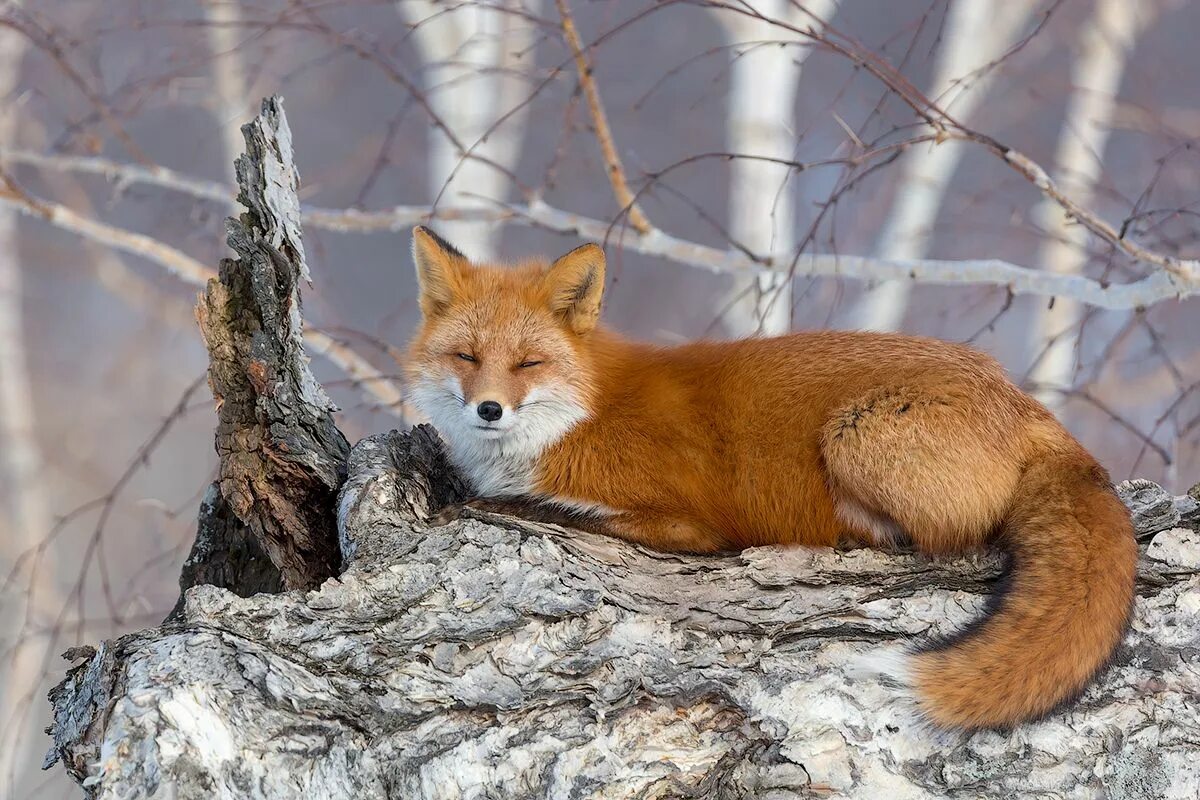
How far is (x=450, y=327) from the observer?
3.34m

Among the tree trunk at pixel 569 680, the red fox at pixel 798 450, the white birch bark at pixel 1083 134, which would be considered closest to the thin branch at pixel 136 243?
the red fox at pixel 798 450

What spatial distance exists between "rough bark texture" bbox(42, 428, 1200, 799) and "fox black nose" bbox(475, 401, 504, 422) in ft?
1.42

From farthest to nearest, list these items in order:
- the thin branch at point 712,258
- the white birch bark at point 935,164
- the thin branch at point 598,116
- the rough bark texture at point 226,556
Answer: the white birch bark at point 935,164
the thin branch at point 598,116
the thin branch at point 712,258
the rough bark texture at point 226,556

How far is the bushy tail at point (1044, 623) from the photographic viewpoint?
224 cm

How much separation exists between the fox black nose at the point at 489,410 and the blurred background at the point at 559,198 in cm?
93

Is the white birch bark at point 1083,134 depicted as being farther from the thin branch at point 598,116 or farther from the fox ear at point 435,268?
the fox ear at point 435,268

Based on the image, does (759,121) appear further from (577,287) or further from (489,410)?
(489,410)

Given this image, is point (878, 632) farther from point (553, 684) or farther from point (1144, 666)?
point (553, 684)

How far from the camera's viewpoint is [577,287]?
10.9ft

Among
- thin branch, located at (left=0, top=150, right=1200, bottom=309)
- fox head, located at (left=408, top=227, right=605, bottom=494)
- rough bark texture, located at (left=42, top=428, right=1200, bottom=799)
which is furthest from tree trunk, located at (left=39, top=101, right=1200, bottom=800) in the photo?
thin branch, located at (left=0, top=150, right=1200, bottom=309)

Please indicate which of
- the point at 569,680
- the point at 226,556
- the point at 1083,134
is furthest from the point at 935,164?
the point at 569,680

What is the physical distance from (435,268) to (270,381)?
71 centimetres

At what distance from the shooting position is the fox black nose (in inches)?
119

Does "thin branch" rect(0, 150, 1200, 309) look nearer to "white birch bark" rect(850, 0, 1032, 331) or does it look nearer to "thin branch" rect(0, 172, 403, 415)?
"thin branch" rect(0, 172, 403, 415)
